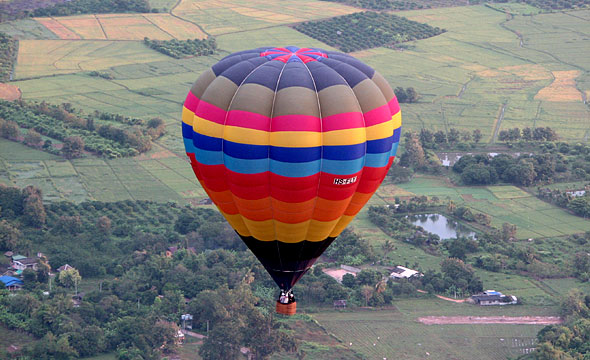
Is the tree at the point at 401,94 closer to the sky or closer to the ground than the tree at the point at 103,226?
closer to the sky

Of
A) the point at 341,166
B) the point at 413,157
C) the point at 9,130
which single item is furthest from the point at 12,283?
the point at 413,157

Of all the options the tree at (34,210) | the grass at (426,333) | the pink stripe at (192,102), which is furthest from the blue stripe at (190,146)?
the tree at (34,210)

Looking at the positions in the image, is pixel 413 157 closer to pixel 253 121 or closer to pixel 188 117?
pixel 188 117

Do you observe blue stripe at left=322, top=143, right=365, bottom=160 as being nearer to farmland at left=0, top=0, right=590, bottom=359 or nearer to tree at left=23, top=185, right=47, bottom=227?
farmland at left=0, top=0, right=590, bottom=359

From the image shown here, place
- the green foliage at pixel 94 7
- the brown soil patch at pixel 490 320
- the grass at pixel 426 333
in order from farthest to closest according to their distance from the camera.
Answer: the green foliage at pixel 94 7
the brown soil patch at pixel 490 320
the grass at pixel 426 333

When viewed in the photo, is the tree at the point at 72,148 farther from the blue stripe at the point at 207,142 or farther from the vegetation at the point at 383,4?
the vegetation at the point at 383,4
